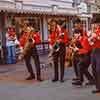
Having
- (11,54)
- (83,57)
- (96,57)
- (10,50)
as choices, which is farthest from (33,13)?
(96,57)

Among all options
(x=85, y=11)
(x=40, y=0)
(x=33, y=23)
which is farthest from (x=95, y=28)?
(x=85, y=11)

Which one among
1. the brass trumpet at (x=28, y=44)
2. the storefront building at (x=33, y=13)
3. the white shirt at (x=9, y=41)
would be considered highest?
the storefront building at (x=33, y=13)

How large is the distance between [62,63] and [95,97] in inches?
102

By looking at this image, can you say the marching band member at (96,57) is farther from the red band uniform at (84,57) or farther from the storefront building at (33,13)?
the storefront building at (33,13)

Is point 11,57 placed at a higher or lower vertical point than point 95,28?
lower

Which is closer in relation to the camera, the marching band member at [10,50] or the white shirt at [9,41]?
the marching band member at [10,50]

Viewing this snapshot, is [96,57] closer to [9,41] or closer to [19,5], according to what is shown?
[9,41]

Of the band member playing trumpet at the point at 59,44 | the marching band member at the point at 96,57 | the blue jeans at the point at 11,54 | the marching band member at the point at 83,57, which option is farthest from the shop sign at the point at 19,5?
the marching band member at the point at 96,57

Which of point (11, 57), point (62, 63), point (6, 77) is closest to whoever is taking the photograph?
point (62, 63)

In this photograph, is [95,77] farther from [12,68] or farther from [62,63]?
[12,68]

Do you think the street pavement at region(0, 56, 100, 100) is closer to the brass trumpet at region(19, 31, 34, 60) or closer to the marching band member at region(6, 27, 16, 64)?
the brass trumpet at region(19, 31, 34, 60)

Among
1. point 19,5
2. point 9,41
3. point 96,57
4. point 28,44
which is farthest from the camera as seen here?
point 19,5

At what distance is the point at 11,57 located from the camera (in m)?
19.2

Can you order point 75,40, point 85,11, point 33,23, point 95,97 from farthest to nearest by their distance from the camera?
1. point 85,11
2. point 33,23
3. point 75,40
4. point 95,97
